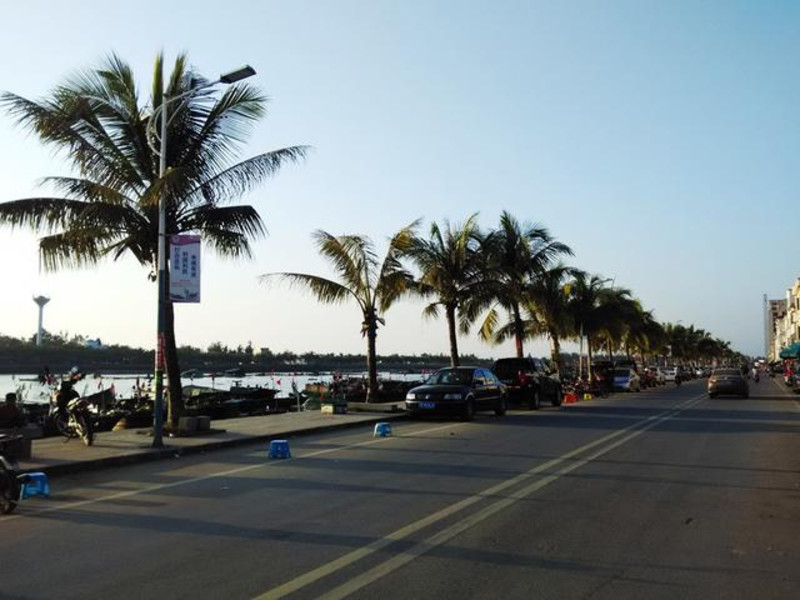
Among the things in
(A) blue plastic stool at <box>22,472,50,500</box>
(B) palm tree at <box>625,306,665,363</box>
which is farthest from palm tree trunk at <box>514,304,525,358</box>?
(B) palm tree at <box>625,306,665,363</box>

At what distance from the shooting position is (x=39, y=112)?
51.1 ft

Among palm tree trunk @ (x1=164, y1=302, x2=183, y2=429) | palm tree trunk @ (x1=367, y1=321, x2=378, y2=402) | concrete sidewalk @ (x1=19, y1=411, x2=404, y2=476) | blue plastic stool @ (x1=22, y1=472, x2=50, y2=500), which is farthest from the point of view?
palm tree trunk @ (x1=367, y1=321, x2=378, y2=402)

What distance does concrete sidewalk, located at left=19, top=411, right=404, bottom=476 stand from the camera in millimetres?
12227

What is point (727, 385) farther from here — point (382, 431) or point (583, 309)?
point (382, 431)

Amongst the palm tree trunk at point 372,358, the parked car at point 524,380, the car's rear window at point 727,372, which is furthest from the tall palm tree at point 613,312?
the palm tree trunk at point 372,358

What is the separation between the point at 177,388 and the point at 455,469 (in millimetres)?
7889

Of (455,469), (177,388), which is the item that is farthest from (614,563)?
(177,388)

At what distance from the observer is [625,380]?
160 feet

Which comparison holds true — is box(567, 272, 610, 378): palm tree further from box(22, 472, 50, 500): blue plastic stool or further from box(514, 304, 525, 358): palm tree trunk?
box(22, 472, 50, 500): blue plastic stool

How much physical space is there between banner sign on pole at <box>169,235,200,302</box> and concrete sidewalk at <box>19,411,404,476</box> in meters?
2.94

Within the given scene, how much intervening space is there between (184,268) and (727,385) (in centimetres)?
3123

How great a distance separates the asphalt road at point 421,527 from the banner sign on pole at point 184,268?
3.42 meters

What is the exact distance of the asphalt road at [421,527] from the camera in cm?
574

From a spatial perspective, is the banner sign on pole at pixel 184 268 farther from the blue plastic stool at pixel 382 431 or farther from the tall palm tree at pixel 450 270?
the tall palm tree at pixel 450 270
